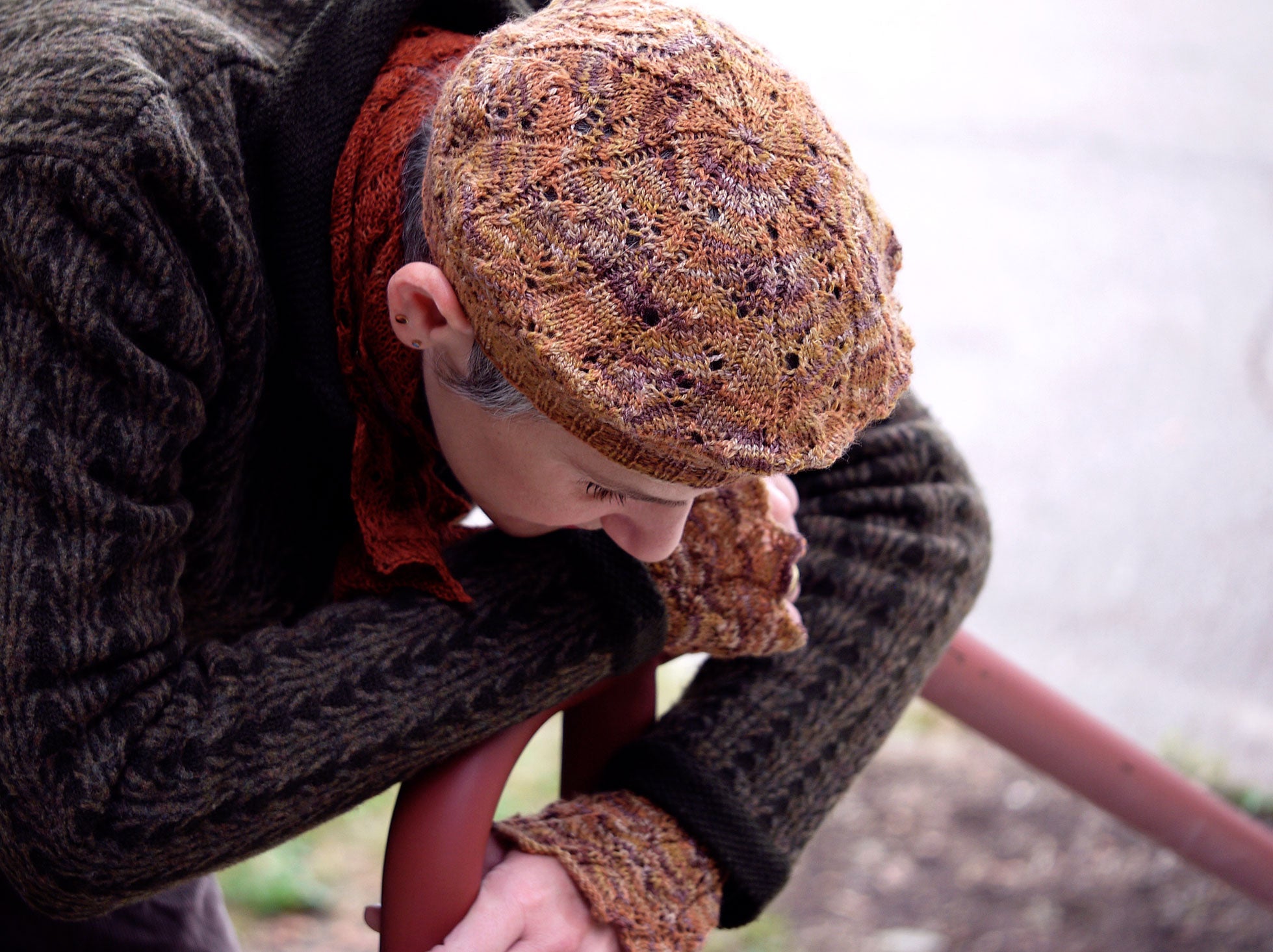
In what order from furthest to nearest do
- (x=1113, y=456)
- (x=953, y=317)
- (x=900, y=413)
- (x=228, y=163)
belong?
(x=953, y=317) → (x=1113, y=456) → (x=900, y=413) → (x=228, y=163)

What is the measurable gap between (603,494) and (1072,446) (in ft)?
8.31

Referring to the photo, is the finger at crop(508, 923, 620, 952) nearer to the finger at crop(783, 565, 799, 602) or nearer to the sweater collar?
the finger at crop(783, 565, 799, 602)

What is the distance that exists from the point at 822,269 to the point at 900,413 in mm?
460

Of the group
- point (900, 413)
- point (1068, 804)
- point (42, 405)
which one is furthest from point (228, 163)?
point (1068, 804)

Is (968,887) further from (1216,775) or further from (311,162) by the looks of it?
(311,162)

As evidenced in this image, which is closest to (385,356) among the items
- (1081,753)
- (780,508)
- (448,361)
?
(448,361)

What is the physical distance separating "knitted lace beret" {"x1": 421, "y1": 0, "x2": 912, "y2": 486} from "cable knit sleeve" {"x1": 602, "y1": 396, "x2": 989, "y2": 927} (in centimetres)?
28

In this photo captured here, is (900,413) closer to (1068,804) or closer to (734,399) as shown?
(734,399)

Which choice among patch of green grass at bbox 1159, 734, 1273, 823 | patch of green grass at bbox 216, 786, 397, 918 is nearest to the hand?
patch of green grass at bbox 216, 786, 397, 918

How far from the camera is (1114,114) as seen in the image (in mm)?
3986

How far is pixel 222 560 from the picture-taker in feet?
2.91

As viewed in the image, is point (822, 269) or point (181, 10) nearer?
point (822, 269)

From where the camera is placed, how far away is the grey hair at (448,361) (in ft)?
2.36

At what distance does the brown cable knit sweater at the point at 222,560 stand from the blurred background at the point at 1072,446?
125 cm
